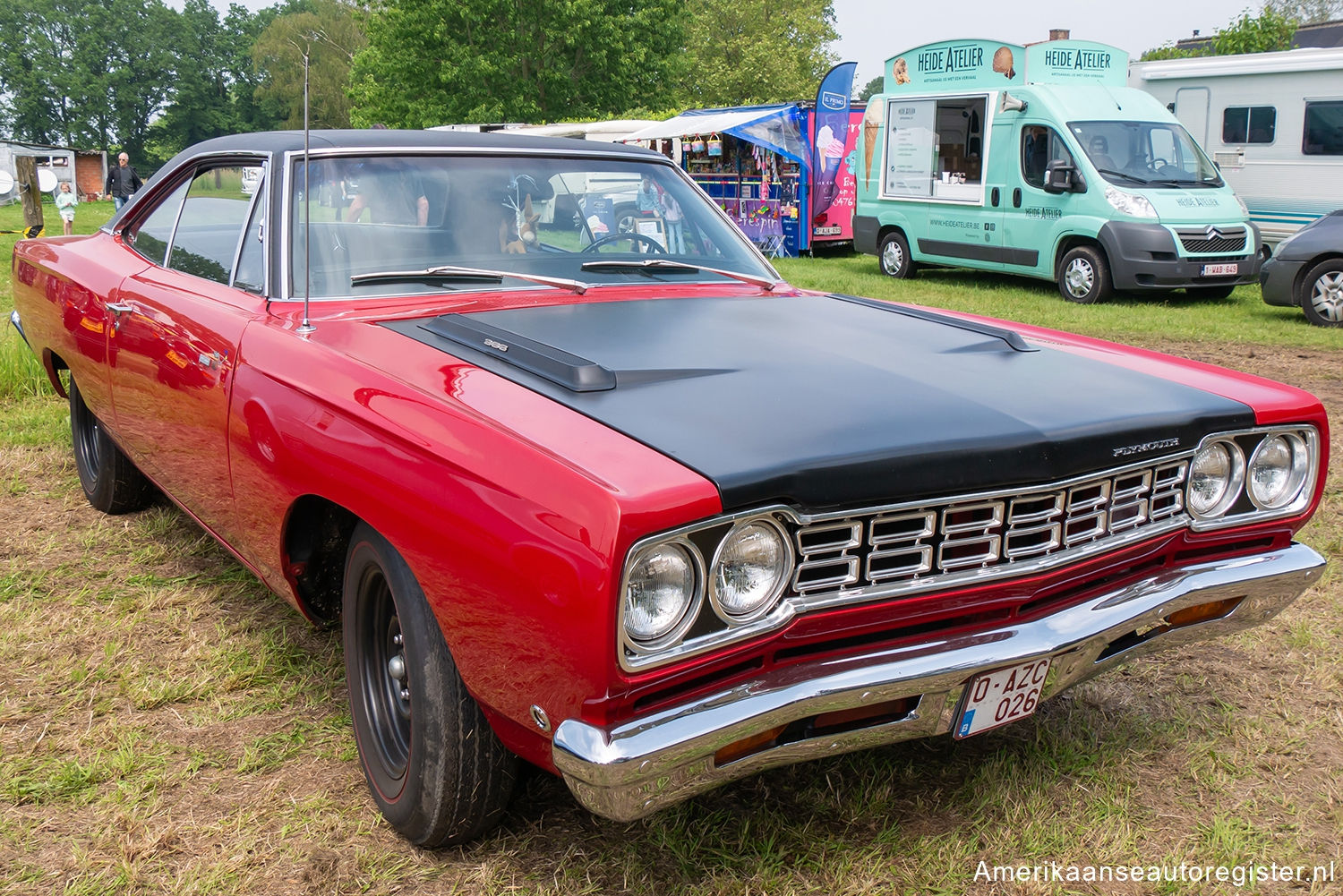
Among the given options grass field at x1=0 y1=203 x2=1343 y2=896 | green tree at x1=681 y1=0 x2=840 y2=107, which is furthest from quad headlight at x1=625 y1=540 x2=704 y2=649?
green tree at x1=681 y1=0 x2=840 y2=107

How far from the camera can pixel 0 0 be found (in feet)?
250

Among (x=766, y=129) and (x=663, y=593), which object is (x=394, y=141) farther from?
(x=766, y=129)

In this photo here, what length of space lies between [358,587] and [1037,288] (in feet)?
40.3

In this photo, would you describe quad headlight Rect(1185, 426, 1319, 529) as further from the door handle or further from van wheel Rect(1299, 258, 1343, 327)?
van wheel Rect(1299, 258, 1343, 327)

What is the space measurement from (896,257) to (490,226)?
1216 cm

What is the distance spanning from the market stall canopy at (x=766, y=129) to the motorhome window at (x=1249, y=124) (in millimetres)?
5794

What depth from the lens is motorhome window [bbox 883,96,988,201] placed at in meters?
13.1

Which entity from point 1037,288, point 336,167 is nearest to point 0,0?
point 1037,288

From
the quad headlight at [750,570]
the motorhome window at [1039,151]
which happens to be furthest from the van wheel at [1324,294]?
the quad headlight at [750,570]

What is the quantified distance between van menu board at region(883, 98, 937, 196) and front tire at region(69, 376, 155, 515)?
439 inches

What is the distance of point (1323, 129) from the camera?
41.8ft

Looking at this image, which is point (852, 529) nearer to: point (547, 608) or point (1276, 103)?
point (547, 608)

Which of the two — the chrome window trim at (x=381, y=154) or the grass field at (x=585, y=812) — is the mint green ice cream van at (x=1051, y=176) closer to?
the grass field at (x=585, y=812)

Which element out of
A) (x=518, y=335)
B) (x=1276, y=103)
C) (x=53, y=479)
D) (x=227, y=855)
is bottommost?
(x=227, y=855)
